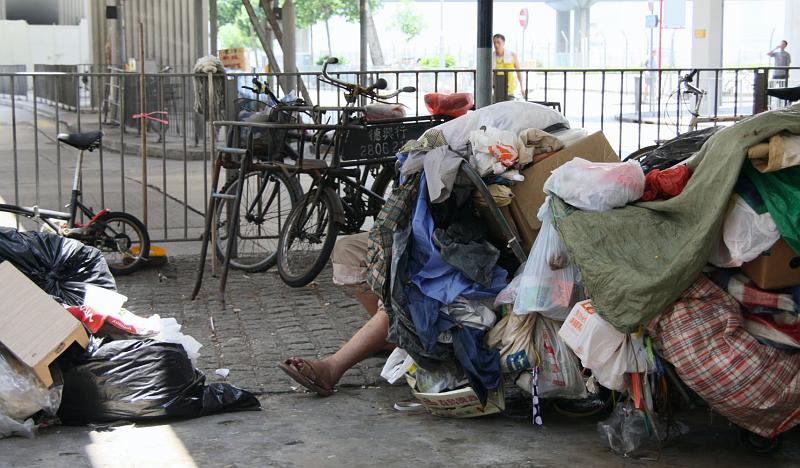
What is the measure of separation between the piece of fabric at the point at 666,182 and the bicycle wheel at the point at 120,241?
4367mm

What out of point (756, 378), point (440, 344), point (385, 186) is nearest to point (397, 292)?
point (440, 344)

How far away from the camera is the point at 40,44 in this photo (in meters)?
46.9

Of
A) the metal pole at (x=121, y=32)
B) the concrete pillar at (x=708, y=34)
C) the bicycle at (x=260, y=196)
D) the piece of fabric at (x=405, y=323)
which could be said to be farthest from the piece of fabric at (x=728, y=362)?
the concrete pillar at (x=708, y=34)

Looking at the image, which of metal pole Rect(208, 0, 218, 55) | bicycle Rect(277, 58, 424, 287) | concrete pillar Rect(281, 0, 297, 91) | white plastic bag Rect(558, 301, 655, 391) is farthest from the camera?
concrete pillar Rect(281, 0, 297, 91)

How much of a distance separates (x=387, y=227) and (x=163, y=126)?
17.0 ft

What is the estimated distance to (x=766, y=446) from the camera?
402cm

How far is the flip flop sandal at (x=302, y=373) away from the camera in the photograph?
475cm

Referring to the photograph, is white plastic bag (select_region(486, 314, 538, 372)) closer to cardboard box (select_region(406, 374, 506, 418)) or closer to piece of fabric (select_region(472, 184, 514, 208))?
cardboard box (select_region(406, 374, 506, 418))

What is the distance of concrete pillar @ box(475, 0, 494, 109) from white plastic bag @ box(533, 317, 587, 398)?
2445 mm

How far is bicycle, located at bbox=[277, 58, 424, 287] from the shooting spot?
6.69 metres

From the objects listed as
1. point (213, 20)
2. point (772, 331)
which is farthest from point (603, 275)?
point (213, 20)

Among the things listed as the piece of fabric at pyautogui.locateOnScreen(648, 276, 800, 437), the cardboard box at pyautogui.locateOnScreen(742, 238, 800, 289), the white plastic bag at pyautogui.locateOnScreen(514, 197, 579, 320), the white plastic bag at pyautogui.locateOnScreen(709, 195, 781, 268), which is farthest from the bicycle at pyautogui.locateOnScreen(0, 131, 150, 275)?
the cardboard box at pyautogui.locateOnScreen(742, 238, 800, 289)

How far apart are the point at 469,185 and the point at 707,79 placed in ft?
52.9

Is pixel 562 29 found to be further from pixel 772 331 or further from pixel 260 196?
pixel 772 331
